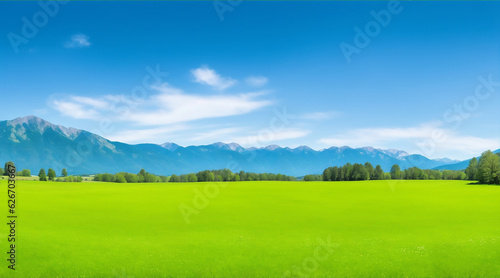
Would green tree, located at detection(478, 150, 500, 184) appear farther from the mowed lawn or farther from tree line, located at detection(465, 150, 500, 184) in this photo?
the mowed lawn

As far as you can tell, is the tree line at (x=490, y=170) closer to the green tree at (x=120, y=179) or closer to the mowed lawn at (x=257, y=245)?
the mowed lawn at (x=257, y=245)

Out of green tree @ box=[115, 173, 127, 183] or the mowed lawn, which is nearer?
the mowed lawn

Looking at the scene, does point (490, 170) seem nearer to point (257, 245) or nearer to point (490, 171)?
point (490, 171)

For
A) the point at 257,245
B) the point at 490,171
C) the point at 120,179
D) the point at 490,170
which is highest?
the point at 490,170

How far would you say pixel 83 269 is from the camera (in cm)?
2245

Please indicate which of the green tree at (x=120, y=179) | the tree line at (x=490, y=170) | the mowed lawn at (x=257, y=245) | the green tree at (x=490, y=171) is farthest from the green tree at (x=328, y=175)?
the mowed lawn at (x=257, y=245)

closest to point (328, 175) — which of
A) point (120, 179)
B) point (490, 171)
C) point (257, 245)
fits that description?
point (490, 171)

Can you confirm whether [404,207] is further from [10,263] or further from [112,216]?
[10,263]

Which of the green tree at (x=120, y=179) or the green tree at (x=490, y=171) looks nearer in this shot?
the green tree at (x=490, y=171)

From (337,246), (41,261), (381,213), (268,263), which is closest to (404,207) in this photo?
(381,213)

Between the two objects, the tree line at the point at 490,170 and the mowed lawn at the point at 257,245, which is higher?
the tree line at the point at 490,170

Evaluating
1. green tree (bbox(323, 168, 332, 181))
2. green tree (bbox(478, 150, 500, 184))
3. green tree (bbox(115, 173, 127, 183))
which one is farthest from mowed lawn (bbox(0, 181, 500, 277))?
green tree (bbox(115, 173, 127, 183))

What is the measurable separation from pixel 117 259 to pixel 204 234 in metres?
12.3

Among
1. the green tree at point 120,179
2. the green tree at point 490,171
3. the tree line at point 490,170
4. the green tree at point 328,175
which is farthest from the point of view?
the green tree at point 120,179
